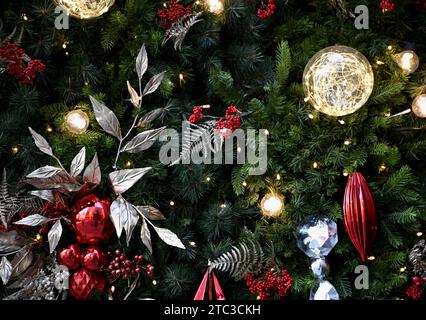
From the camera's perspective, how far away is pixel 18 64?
5.28ft

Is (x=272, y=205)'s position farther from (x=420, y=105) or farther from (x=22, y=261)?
(x=22, y=261)

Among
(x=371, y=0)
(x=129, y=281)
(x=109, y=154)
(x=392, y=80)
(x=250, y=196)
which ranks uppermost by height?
(x=371, y=0)

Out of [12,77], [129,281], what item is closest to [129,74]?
[12,77]

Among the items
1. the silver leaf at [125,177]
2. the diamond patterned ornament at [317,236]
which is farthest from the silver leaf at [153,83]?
the diamond patterned ornament at [317,236]

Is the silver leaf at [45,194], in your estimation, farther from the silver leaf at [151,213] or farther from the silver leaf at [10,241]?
the silver leaf at [151,213]

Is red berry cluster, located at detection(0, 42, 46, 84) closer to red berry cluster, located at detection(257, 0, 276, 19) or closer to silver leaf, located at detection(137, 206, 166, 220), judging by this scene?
silver leaf, located at detection(137, 206, 166, 220)

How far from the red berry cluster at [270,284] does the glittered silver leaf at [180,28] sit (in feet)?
2.10

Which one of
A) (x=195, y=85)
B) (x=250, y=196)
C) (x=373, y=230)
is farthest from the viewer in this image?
(x=195, y=85)

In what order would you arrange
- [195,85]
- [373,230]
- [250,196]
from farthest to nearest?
[195,85], [250,196], [373,230]

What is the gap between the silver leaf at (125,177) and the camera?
1577 millimetres

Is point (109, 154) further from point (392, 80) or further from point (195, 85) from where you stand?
point (392, 80)

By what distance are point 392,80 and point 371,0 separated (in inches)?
9.1

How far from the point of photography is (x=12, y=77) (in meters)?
1.70

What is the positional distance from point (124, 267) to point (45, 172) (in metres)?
0.32
